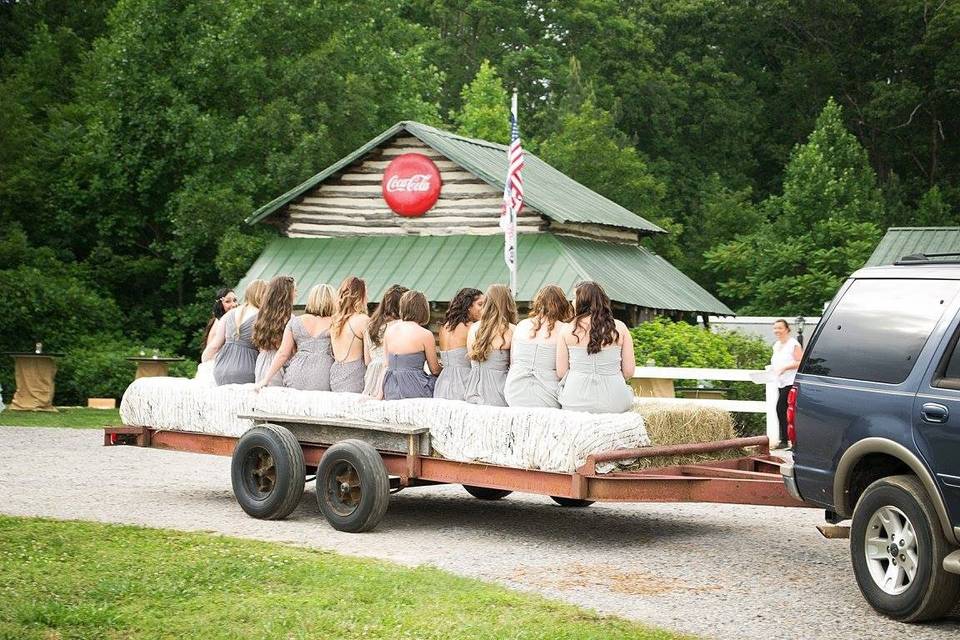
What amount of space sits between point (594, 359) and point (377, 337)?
7.96 ft

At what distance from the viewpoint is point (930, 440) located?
307 inches

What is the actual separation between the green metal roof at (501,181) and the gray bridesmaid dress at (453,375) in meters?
17.1

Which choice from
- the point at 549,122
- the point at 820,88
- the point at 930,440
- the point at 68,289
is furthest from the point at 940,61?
the point at 930,440

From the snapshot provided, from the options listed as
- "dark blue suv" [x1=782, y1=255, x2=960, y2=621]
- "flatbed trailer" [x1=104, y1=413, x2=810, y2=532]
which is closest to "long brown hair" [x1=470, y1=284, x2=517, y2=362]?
"flatbed trailer" [x1=104, y1=413, x2=810, y2=532]

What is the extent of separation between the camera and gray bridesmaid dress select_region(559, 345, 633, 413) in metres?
11.0

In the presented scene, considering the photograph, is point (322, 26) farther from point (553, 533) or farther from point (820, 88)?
point (553, 533)

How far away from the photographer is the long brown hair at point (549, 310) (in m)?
11.5

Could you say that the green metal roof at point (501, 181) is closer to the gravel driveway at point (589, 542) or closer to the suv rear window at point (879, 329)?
the gravel driveway at point (589, 542)

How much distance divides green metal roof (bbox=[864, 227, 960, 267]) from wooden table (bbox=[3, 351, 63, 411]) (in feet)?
77.4

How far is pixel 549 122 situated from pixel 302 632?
5250cm

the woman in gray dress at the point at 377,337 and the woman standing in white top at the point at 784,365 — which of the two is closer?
the woman in gray dress at the point at 377,337

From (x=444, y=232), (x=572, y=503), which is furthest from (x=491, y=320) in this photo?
(x=444, y=232)

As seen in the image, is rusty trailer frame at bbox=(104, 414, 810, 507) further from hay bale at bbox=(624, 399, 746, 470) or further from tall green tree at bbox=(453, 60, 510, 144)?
tall green tree at bbox=(453, 60, 510, 144)

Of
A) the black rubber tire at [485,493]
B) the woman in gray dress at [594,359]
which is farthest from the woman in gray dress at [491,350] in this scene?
the black rubber tire at [485,493]
